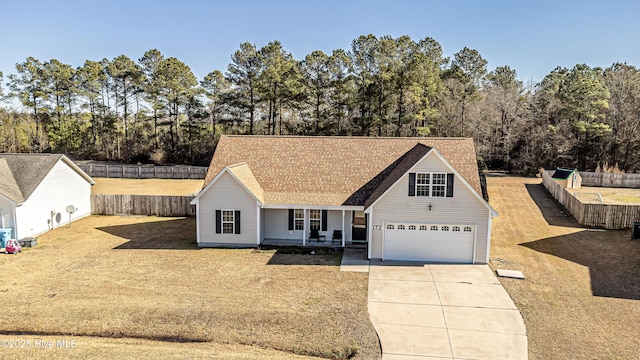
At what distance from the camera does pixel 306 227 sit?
2214cm

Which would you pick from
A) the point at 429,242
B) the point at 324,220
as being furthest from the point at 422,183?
the point at 324,220

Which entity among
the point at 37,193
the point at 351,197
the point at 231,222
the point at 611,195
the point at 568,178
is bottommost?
the point at 231,222

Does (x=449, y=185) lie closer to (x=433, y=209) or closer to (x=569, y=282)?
(x=433, y=209)

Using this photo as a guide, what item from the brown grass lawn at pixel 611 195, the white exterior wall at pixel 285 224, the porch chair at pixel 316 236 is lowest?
the porch chair at pixel 316 236

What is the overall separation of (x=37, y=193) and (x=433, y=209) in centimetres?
2321

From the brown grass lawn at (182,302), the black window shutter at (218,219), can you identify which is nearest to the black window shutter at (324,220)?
→ the brown grass lawn at (182,302)

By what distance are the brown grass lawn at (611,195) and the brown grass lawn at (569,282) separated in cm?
515

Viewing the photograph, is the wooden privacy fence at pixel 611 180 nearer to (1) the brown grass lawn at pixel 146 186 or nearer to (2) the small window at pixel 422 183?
(2) the small window at pixel 422 183

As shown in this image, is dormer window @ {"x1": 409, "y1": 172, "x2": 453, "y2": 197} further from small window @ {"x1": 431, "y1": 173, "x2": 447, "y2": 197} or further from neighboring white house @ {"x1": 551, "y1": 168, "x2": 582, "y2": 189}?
neighboring white house @ {"x1": 551, "y1": 168, "x2": 582, "y2": 189}

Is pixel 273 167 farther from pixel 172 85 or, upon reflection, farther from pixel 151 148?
pixel 151 148

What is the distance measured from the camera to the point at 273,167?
2388cm

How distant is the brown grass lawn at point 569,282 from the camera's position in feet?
39.3

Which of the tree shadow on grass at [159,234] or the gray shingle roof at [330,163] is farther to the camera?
the tree shadow on grass at [159,234]

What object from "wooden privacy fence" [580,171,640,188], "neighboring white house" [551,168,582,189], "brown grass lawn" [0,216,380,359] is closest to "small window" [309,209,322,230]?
"brown grass lawn" [0,216,380,359]
